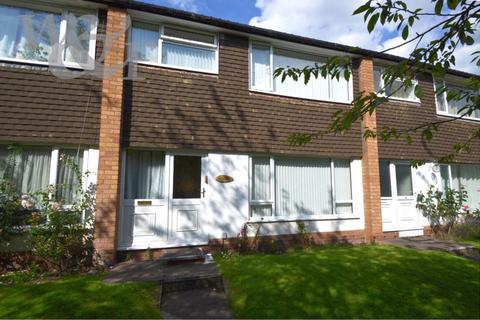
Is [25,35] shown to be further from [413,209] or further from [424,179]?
[424,179]

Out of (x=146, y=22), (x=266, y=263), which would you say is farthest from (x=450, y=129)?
(x=146, y=22)

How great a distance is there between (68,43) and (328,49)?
6.69 meters

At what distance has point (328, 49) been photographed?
834 cm

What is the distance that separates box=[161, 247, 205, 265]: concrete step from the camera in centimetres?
571

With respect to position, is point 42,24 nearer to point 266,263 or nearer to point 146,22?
point 146,22

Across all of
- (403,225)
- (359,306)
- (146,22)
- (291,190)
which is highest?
(146,22)

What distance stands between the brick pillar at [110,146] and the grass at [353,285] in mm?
2357

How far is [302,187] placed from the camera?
784cm

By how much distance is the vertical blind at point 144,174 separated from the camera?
639cm

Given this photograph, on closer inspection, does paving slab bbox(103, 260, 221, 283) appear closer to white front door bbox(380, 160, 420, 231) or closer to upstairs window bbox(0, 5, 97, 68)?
upstairs window bbox(0, 5, 97, 68)

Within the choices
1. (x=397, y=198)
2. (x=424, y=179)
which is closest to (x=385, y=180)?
(x=397, y=198)

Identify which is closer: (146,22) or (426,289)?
(426,289)

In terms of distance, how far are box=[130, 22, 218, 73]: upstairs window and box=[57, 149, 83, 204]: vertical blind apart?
2.58m
